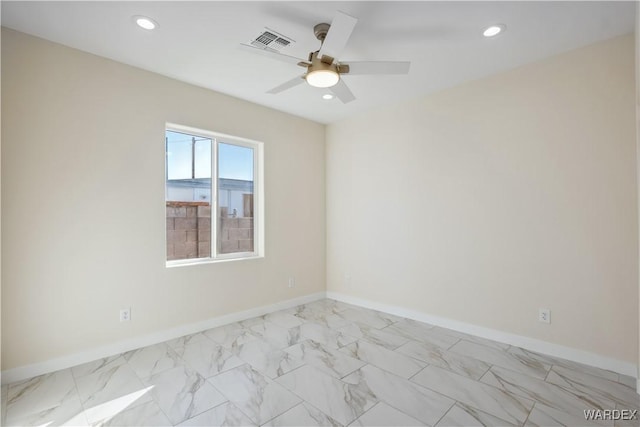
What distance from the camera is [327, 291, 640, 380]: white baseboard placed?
2.51m

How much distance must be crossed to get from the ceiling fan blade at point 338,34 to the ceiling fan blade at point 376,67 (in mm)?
194

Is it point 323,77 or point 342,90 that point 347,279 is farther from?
point 323,77

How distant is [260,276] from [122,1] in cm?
295

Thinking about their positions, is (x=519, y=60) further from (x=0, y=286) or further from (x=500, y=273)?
(x=0, y=286)

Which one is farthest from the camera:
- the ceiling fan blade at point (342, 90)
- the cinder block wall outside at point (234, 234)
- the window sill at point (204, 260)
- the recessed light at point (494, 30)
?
the cinder block wall outside at point (234, 234)

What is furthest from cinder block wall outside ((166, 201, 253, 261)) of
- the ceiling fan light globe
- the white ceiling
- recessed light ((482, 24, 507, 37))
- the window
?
recessed light ((482, 24, 507, 37))

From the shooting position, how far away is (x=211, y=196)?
371 centimetres

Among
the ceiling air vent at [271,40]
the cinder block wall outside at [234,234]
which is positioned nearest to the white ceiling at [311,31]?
the ceiling air vent at [271,40]

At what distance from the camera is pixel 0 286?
230 cm

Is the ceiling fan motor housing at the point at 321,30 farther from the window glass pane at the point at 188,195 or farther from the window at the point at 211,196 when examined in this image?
the window glass pane at the point at 188,195

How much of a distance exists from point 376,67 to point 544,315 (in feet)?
8.53

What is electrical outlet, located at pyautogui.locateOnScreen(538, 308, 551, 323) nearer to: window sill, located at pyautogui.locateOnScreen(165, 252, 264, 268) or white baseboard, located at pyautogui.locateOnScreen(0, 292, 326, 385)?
white baseboard, located at pyautogui.locateOnScreen(0, 292, 326, 385)

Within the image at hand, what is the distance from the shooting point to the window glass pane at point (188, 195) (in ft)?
11.1

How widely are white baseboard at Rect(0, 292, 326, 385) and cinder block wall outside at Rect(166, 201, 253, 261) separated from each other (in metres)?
0.74
